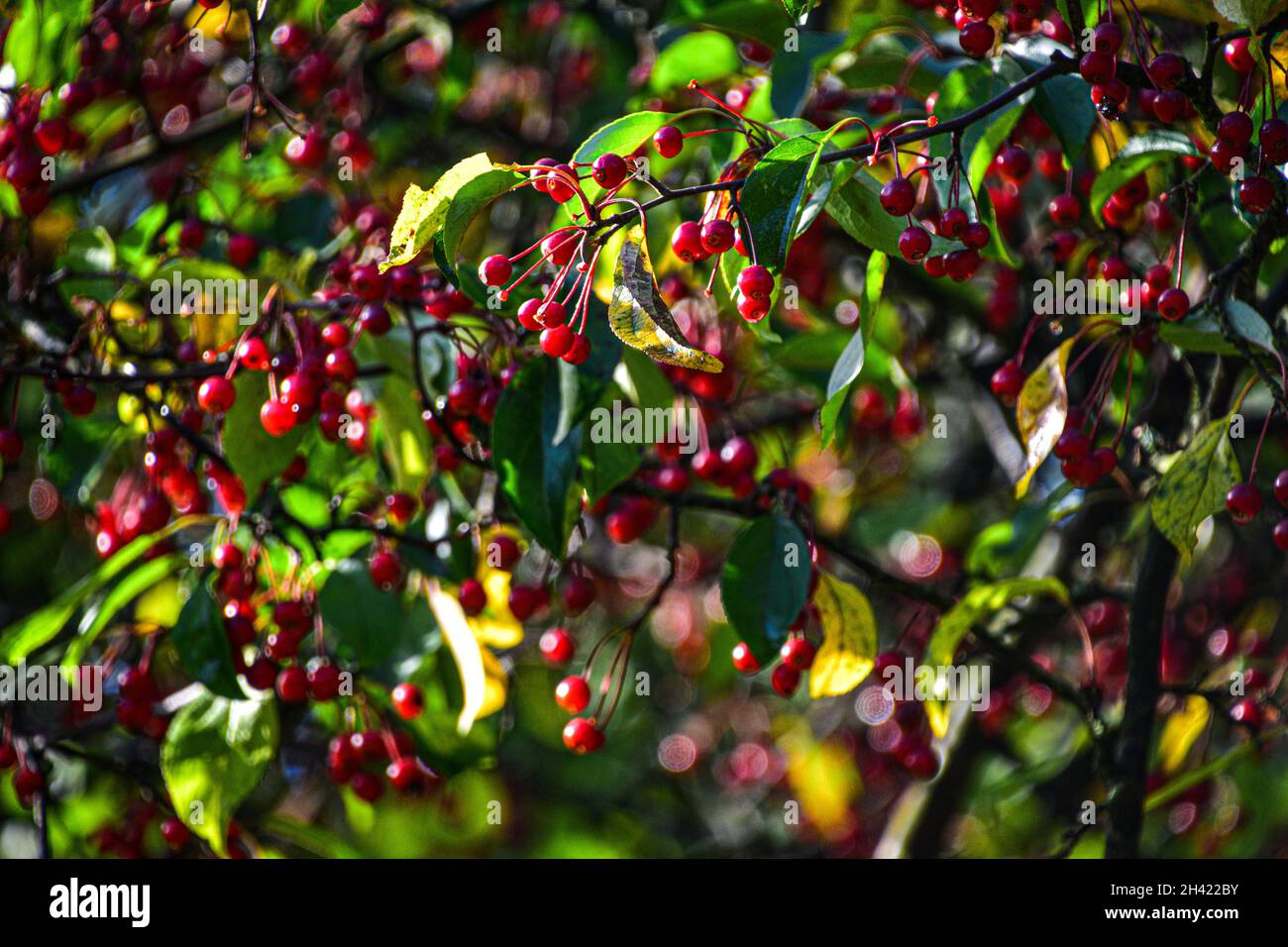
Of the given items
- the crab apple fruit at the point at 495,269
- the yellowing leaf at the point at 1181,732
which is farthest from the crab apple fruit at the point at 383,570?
the yellowing leaf at the point at 1181,732

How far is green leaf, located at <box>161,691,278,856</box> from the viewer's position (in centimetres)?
199

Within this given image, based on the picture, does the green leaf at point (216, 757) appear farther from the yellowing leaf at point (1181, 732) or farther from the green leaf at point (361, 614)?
the yellowing leaf at point (1181, 732)

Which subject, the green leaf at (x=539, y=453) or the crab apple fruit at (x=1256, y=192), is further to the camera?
the green leaf at (x=539, y=453)

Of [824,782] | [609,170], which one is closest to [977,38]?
[609,170]

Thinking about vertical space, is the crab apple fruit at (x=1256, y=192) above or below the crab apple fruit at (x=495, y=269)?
above

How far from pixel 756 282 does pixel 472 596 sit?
932 mm

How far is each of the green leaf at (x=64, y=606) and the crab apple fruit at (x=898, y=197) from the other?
130cm

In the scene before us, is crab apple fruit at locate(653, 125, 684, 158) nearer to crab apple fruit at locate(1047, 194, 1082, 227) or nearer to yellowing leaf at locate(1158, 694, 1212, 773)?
crab apple fruit at locate(1047, 194, 1082, 227)

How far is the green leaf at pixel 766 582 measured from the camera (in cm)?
177

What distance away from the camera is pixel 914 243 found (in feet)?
4.77

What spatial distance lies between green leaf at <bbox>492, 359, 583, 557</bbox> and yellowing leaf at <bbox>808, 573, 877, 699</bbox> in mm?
482

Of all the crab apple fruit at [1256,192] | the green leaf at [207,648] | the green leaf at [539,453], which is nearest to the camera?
the crab apple fruit at [1256,192]

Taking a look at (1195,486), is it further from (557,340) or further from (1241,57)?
→ (557,340)

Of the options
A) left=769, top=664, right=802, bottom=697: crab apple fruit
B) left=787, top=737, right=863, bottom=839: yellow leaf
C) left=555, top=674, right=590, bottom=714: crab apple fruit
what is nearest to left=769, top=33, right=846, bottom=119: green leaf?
left=769, top=664, right=802, bottom=697: crab apple fruit
